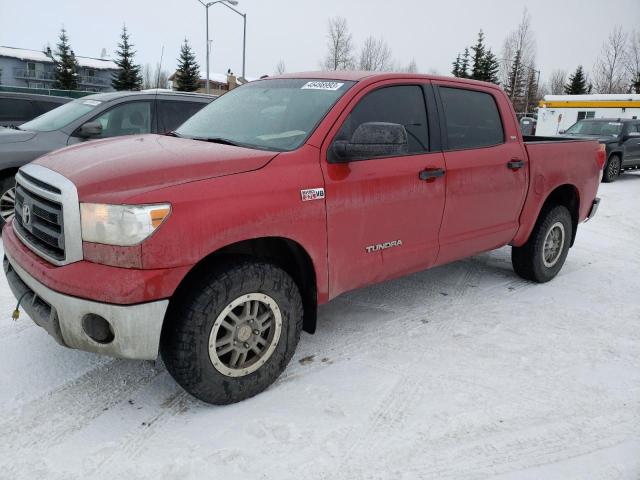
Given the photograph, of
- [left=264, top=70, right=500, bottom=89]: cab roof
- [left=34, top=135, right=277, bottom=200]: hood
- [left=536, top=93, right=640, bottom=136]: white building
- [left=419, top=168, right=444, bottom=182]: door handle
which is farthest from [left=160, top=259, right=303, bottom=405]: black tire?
[left=536, top=93, right=640, bottom=136]: white building

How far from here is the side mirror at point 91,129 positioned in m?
5.74

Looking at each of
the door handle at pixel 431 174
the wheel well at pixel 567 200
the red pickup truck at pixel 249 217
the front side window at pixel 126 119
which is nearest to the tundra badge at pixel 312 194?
the red pickup truck at pixel 249 217

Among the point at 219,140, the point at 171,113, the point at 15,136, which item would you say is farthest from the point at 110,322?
the point at 171,113

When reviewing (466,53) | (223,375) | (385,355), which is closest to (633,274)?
(385,355)

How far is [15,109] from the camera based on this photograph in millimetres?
8125

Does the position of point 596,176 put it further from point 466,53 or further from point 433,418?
point 466,53

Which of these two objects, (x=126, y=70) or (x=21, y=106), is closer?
(x=21, y=106)

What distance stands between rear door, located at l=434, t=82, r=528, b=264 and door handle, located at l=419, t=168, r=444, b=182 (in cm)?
11

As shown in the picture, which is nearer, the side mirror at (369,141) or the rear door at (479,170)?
the side mirror at (369,141)

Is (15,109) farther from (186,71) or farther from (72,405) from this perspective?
(186,71)

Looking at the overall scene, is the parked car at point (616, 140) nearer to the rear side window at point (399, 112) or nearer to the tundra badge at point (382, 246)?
the rear side window at point (399, 112)

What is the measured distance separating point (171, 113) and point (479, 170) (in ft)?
14.1

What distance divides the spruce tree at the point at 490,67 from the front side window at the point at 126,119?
5280 centimetres

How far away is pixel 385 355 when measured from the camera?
353cm
